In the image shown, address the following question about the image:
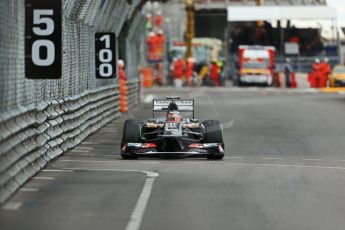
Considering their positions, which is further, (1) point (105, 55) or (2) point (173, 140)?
(1) point (105, 55)

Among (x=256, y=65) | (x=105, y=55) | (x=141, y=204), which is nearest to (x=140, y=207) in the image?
(x=141, y=204)

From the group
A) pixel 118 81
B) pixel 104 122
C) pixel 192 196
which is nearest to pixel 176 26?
pixel 118 81

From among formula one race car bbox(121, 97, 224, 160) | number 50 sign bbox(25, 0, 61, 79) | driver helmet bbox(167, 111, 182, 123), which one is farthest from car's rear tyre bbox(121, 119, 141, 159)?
number 50 sign bbox(25, 0, 61, 79)

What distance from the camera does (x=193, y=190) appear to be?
13.5 meters

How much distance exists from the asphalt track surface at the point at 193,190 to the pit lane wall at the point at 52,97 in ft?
0.98

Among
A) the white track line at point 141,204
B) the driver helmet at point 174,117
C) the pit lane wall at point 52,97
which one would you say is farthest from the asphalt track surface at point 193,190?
the driver helmet at point 174,117

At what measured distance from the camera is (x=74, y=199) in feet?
40.8

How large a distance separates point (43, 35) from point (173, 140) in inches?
148

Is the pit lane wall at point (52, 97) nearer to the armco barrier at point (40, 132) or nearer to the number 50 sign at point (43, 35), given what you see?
the armco barrier at point (40, 132)

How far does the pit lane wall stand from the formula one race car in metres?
1.13

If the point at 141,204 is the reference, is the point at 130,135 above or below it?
above

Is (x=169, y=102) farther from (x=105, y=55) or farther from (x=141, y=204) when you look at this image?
(x=141, y=204)

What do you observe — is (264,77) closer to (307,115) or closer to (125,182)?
(307,115)

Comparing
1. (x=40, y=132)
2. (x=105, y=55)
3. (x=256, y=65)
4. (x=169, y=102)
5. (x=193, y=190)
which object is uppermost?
(x=105, y=55)
